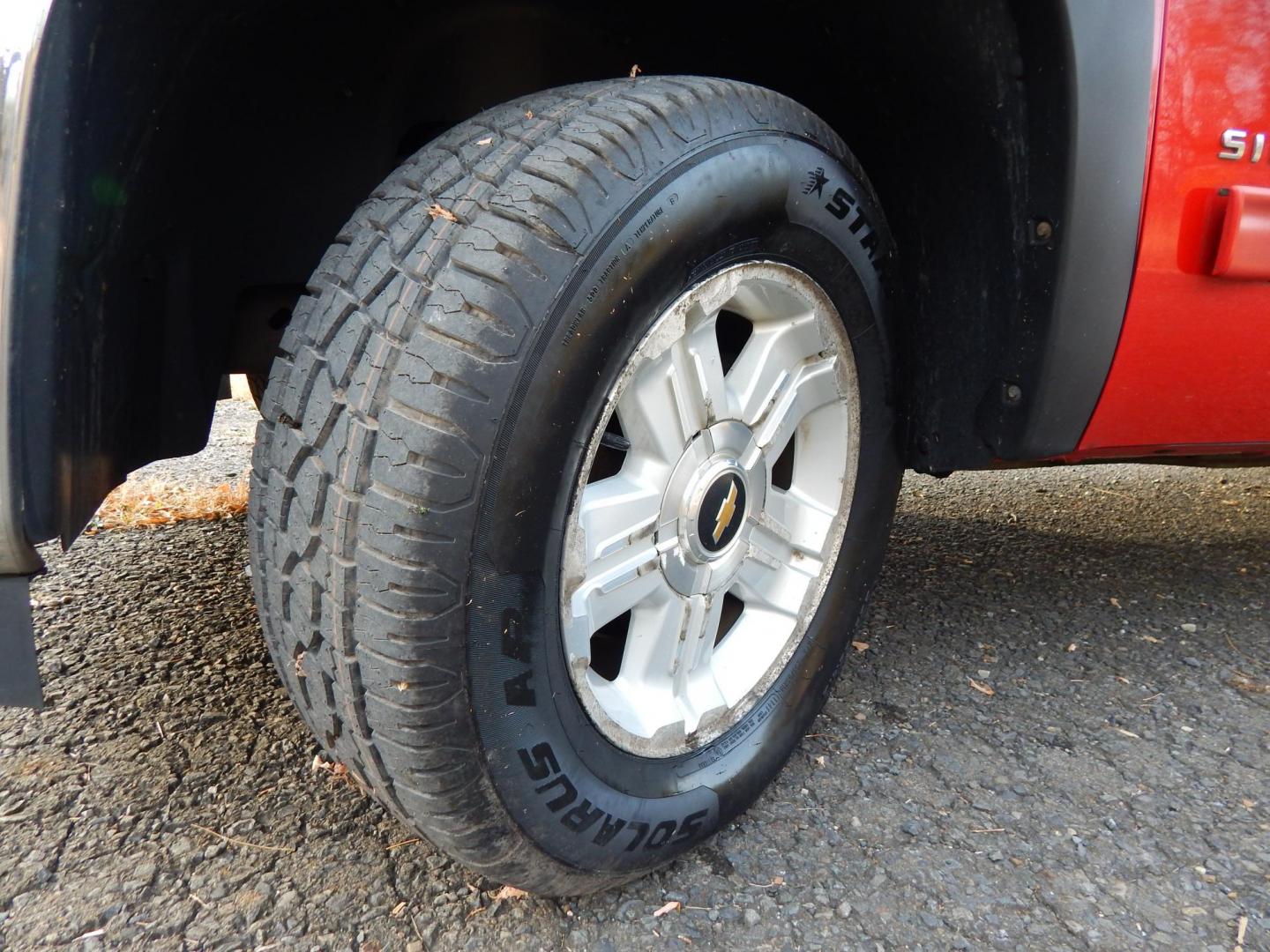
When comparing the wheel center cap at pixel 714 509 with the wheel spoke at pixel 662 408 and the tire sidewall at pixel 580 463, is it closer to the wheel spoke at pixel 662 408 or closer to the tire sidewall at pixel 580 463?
the wheel spoke at pixel 662 408

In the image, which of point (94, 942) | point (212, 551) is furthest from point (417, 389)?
point (212, 551)

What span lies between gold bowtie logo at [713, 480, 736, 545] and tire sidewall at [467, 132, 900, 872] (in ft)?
1.06

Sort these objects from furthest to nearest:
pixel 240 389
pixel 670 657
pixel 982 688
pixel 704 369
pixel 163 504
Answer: pixel 240 389
pixel 163 504
pixel 982 688
pixel 670 657
pixel 704 369

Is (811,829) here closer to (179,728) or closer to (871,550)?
(871,550)

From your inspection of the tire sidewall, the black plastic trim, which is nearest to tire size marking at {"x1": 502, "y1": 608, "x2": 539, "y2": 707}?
the tire sidewall

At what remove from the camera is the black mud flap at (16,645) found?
34.5 inches

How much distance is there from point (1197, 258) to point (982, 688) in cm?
94

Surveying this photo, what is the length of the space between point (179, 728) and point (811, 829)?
110 centimetres

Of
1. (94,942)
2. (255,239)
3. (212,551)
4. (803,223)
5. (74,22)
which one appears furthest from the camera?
(212,551)

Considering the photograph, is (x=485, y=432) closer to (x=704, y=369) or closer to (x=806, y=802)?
(x=704, y=369)

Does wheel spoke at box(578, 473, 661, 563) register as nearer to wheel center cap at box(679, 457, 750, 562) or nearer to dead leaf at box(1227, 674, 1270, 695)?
wheel center cap at box(679, 457, 750, 562)

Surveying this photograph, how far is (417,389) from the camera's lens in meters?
0.96

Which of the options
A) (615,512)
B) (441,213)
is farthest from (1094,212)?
(441,213)

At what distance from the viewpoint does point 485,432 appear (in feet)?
3.17
